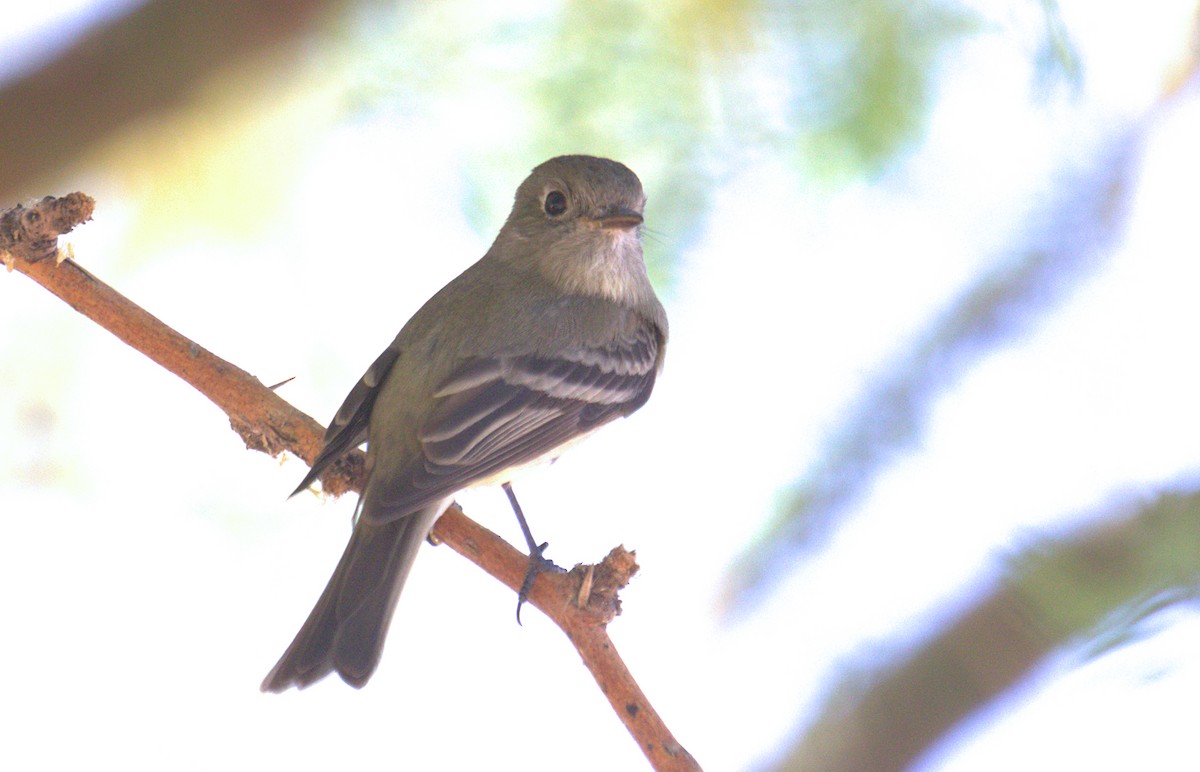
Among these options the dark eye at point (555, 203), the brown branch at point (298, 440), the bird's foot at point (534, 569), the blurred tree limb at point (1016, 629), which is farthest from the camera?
the dark eye at point (555, 203)

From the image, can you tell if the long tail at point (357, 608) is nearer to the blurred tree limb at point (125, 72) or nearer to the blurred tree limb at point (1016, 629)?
the blurred tree limb at point (1016, 629)

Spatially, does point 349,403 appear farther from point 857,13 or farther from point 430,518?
point 857,13

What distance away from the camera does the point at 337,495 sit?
292 cm

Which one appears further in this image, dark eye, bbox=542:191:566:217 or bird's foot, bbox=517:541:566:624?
dark eye, bbox=542:191:566:217

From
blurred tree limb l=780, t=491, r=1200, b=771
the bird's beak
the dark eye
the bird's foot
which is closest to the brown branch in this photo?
the bird's foot

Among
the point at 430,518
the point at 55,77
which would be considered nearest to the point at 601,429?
the point at 430,518

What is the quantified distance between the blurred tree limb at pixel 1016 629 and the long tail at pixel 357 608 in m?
1.25

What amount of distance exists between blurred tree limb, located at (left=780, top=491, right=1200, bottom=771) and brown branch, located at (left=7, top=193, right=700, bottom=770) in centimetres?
71

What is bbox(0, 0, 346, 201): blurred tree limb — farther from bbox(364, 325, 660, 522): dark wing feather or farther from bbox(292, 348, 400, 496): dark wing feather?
bbox(364, 325, 660, 522): dark wing feather

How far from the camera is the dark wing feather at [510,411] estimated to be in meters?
2.61

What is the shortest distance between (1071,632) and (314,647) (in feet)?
4.85

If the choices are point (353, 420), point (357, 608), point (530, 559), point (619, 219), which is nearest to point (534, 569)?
point (530, 559)

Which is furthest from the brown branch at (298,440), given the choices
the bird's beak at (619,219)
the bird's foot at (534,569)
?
the bird's beak at (619,219)

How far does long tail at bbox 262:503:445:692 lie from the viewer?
2.47 meters
